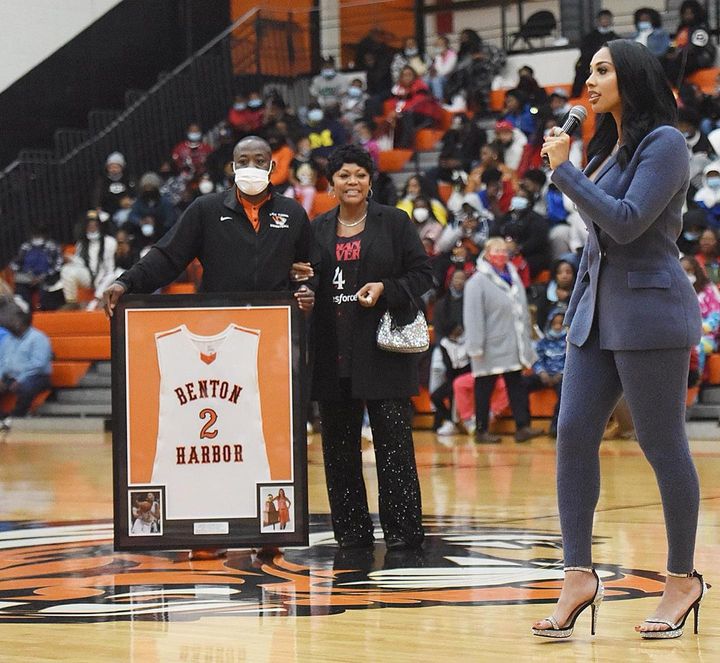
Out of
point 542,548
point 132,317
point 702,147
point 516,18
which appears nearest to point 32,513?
point 132,317

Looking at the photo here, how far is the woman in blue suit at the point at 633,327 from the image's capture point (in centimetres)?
443

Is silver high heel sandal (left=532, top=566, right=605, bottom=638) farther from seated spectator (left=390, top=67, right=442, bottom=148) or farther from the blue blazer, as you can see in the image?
seated spectator (left=390, top=67, right=442, bottom=148)

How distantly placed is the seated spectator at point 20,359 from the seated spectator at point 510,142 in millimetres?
5500

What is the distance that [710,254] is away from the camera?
13734 millimetres

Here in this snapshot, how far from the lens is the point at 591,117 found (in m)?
18.0

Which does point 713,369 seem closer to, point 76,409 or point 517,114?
point 517,114

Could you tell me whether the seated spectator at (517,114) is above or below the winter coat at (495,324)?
above

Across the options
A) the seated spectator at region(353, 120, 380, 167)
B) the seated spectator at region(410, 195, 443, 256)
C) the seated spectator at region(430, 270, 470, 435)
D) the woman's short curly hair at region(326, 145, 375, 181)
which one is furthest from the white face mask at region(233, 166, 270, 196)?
the seated spectator at region(353, 120, 380, 167)

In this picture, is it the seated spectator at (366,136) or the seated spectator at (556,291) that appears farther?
the seated spectator at (366,136)

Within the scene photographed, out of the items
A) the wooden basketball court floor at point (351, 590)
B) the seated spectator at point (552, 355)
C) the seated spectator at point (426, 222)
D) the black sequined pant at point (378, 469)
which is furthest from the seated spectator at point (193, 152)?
the black sequined pant at point (378, 469)

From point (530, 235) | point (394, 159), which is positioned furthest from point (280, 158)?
point (530, 235)

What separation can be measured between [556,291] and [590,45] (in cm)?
562

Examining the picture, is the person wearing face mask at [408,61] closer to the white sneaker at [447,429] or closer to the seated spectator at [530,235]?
the seated spectator at [530,235]

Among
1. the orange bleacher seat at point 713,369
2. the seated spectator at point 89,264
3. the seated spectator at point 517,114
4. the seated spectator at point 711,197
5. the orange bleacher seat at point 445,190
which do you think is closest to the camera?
the orange bleacher seat at point 713,369
